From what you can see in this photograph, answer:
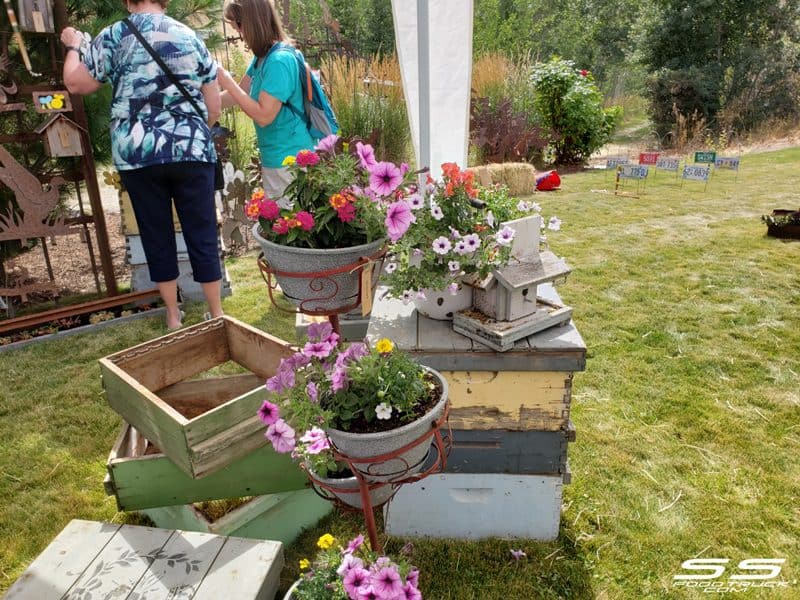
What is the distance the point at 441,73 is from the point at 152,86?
1.32 m

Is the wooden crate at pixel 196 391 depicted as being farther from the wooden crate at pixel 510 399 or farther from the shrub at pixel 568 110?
the shrub at pixel 568 110

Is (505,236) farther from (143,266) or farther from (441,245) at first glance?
(143,266)

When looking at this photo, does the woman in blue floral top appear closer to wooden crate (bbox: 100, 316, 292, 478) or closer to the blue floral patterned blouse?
the blue floral patterned blouse

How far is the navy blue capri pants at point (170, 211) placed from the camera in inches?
112

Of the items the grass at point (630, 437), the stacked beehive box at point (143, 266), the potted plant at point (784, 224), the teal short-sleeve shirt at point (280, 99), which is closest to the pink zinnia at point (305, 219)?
the grass at point (630, 437)

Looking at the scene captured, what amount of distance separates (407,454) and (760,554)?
1.42 metres

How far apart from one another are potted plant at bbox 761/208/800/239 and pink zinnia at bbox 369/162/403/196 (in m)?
4.77

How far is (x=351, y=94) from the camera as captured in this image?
20.9ft

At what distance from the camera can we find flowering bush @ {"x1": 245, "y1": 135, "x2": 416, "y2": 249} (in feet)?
4.22

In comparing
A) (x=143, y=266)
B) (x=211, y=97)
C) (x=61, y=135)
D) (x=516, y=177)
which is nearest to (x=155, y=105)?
(x=211, y=97)

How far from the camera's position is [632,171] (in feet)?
21.6

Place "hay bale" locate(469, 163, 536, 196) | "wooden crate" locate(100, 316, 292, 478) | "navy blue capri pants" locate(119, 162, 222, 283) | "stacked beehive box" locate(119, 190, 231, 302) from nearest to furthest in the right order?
"wooden crate" locate(100, 316, 292, 478), "navy blue capri pants" locate(119, 162, 222, 283), "stacked beehive box" locate(119, 190, 231, 302), "hay bale" locate(469, 163, 536, 196)

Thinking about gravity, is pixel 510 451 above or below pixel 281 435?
below

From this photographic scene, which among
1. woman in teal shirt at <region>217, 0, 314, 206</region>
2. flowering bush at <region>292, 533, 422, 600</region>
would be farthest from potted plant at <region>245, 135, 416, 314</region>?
woman in teal shirt at <region>217, 0, 314, 206</region>
